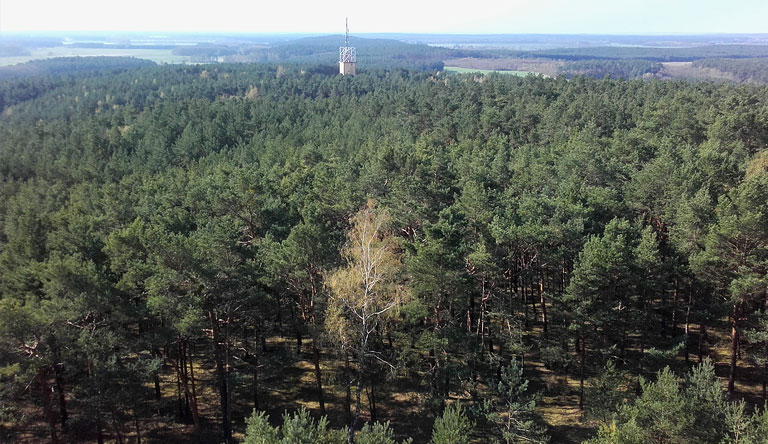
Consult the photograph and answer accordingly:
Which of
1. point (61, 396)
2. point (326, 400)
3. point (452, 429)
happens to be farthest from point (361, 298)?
point (61, 396)

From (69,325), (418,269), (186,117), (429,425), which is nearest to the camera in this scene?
(69,325)

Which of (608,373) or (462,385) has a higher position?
(608,373)

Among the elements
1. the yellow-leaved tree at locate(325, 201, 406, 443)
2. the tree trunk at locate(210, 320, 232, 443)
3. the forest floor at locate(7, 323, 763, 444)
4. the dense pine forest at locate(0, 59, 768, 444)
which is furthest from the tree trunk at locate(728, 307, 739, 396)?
the tree trunk at locate(210, 320, 232, 443)

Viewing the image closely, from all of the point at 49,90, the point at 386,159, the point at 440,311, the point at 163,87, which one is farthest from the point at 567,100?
the point at 49,90

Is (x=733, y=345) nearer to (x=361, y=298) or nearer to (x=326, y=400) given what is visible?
(x=361, y=298)

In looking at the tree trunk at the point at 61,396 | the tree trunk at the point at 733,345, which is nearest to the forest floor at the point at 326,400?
the tree trunk at the point at 61,396

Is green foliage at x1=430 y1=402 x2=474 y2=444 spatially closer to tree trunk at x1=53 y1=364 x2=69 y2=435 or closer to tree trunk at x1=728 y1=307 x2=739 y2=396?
tree trunk at x1=728 y1=307 x2=739 y2=396

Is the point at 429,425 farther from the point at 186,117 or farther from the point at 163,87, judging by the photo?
the point at 163,87

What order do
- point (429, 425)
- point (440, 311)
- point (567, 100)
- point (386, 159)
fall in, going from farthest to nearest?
point (567, 100) < point (386, 159) < point (429, 425) < point (440, 311)

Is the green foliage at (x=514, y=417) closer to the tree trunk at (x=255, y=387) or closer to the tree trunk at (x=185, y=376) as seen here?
the tree trunk at (x=255, y=387)
